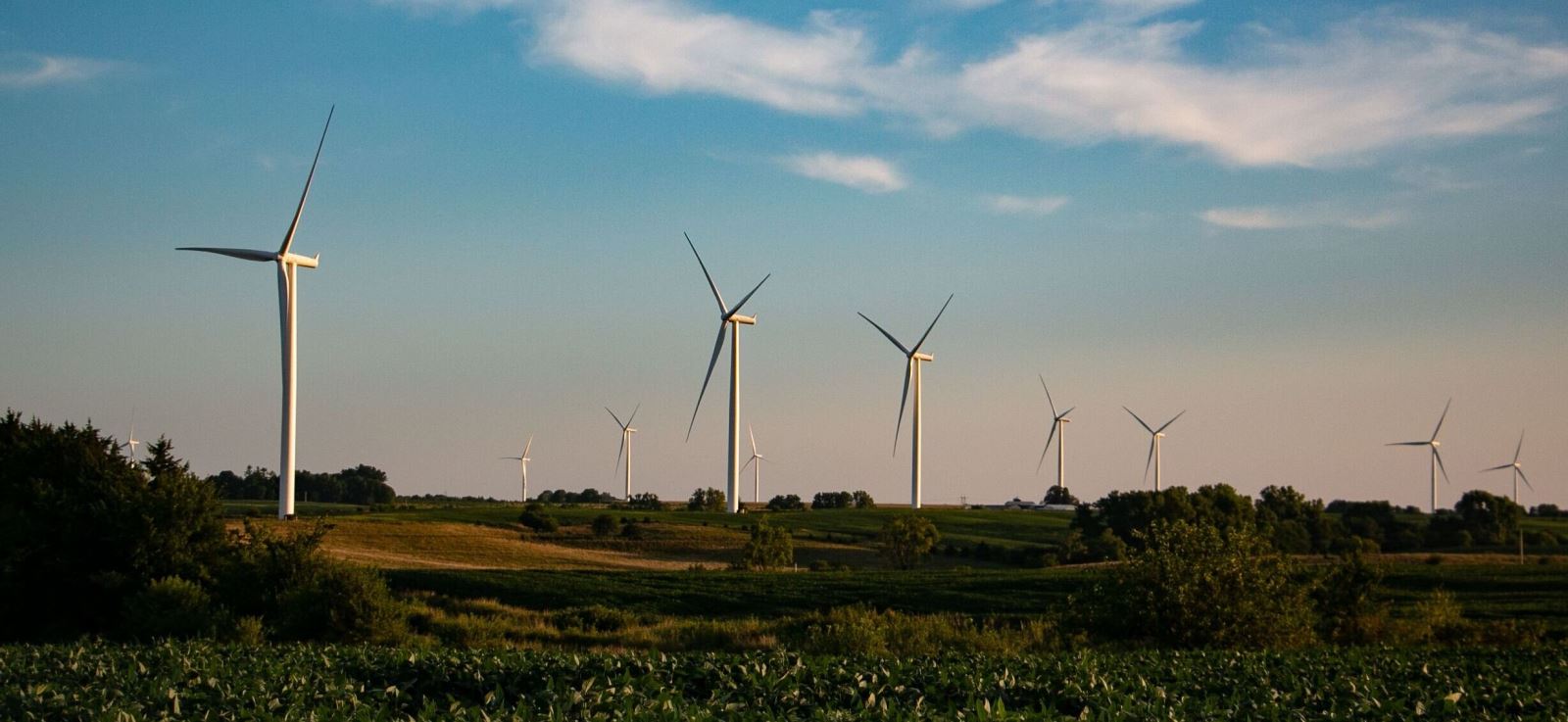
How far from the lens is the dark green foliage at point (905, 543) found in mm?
92125

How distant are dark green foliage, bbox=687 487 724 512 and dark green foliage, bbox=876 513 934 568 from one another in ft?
199

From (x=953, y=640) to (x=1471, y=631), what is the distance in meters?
20.3

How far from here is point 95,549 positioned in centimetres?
4534

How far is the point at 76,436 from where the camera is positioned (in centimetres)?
5312

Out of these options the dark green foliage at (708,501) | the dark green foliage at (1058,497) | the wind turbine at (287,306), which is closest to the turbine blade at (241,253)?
the wind turbine at (287,306)

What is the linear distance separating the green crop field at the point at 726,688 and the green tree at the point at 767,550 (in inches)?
2618

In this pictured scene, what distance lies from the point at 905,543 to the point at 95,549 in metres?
57.7

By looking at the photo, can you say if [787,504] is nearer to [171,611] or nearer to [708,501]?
[708,501]

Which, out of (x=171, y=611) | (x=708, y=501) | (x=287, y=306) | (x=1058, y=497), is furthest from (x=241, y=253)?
(x=1058, y=497)

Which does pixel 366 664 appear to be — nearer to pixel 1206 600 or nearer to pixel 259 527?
pixel 1206 600

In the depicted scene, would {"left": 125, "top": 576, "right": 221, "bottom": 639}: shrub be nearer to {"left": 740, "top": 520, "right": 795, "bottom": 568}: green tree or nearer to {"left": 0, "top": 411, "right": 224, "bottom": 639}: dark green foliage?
{"left": 0, "top": 411, "right": 224, "bottom": 639}: dark green foliage

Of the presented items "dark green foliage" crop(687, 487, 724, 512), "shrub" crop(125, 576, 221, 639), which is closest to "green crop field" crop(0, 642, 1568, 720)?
"shrub" crop(125, 576, 221, 639)

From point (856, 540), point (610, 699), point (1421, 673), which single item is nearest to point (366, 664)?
point (610, 699)

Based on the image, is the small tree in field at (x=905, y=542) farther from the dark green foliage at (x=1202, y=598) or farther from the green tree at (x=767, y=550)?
the dark green foliage at (x=1202, y=598)
